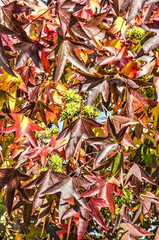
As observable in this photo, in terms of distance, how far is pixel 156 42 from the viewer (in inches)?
39.2

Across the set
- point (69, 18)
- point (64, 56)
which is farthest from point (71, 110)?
point (69, 18)

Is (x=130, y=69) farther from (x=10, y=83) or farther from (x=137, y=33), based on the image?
(x=10, y=83)

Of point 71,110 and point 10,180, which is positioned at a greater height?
point 71,110

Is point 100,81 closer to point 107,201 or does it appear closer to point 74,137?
point 74,137

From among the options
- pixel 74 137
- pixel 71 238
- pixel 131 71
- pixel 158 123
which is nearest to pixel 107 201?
pixel 74 137

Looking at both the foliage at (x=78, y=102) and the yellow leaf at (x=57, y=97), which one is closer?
the foliage at (x=78, y=102)

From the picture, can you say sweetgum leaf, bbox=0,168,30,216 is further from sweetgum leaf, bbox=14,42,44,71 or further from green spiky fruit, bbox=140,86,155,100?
green spiky fruit, bbox=140,86,155,100

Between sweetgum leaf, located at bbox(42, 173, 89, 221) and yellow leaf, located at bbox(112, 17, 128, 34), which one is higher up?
yellow leaf, located at bbox(112, 17, 128, 34)

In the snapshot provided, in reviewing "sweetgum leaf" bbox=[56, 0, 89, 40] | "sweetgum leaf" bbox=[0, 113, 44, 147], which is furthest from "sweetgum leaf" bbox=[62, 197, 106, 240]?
"sweetgum leaf" bbox=[56, 0, 89, 40]

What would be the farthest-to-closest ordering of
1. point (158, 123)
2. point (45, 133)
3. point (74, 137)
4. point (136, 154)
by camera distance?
point (136, 154), point (45, 133), point (158, 123), point (74, 137)

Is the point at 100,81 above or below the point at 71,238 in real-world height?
A: above

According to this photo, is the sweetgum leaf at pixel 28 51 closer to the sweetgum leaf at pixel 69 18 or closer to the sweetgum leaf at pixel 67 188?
the sweetgum leaf at pixel 69 18

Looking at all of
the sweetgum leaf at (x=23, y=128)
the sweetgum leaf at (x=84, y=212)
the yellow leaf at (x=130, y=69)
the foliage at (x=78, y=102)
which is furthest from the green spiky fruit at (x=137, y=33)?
the sweetgum leaf at (x=84, y=212)

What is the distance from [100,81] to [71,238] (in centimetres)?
90
